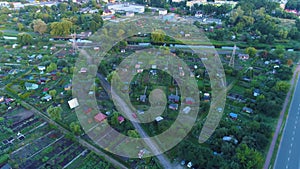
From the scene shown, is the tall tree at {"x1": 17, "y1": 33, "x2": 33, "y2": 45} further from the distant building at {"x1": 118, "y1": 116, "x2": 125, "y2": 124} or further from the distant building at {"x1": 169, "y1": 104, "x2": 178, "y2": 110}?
the distant building at {"x1": 169, "y1": 104, "x2": 178, "y2": 110}

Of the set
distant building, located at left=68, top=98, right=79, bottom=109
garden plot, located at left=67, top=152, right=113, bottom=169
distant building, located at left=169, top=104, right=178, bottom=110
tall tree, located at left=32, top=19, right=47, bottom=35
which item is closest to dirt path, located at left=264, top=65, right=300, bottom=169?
distant building, located at left=169, top=104, right=178, bottom=110

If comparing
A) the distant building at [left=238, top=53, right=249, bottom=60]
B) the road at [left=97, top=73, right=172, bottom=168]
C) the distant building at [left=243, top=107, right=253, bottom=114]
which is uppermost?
the distant building at [left=238, top=53, right=249, bottom=60]

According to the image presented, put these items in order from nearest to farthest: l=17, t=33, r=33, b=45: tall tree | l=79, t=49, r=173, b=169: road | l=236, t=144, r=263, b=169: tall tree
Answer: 1. l=236, t=144, r=263, b=169: tall tree
2. l=79, t=49, r=173, b=169: road
3. l=17, t=33, r=33, b=45: tall tree

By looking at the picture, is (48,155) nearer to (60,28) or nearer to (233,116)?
(233,116)

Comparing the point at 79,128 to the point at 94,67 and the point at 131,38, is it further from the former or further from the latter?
the point at 131,38

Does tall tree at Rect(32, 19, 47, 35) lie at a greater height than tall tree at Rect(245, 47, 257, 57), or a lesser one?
greater

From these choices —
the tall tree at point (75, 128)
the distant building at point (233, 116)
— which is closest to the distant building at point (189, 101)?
the distant building at point (233, 116)

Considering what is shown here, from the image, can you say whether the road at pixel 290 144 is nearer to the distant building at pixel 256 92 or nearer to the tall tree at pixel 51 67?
the distant building at pixel 256 92

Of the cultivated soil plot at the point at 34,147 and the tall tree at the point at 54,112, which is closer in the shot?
the cultivated soil plot at the point at 34,147
